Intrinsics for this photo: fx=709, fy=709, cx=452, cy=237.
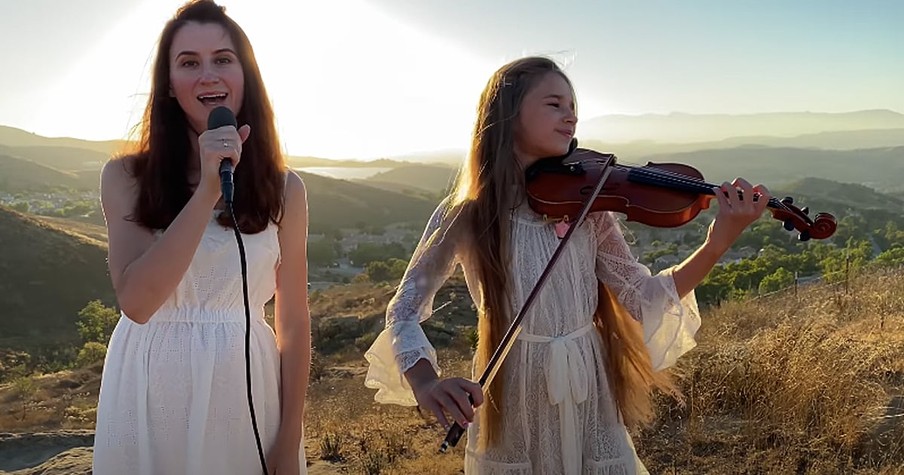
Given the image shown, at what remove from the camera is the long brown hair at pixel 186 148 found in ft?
5.78

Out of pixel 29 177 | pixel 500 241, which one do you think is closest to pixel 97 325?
A: pixel 500 241

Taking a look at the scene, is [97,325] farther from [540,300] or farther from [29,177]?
[29,177]

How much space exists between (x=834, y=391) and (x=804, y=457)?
0.52 m

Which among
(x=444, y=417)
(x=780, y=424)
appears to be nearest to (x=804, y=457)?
(x=780, y=424)

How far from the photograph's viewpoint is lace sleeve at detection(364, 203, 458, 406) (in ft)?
5.85

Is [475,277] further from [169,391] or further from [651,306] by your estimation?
[169,391]

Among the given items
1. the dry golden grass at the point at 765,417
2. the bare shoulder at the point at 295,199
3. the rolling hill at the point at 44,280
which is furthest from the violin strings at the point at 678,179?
the rolling hill at the point at 44,280

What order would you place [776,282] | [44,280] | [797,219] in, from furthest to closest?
[44,280] < [776,282] < [797,219]

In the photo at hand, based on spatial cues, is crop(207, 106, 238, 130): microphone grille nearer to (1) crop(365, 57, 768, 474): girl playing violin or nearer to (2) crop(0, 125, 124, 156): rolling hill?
(1) crop(365, 57, 768, 474): girl playing violin

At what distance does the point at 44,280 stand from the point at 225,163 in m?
36.2

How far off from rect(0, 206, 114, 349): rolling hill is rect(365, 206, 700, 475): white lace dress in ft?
89.3

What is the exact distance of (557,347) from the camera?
1.96 m

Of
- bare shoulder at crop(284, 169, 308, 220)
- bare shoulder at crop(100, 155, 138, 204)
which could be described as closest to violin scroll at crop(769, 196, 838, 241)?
bare shoulder at crop(284, 169, 308, 220)

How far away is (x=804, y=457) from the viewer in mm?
3721
